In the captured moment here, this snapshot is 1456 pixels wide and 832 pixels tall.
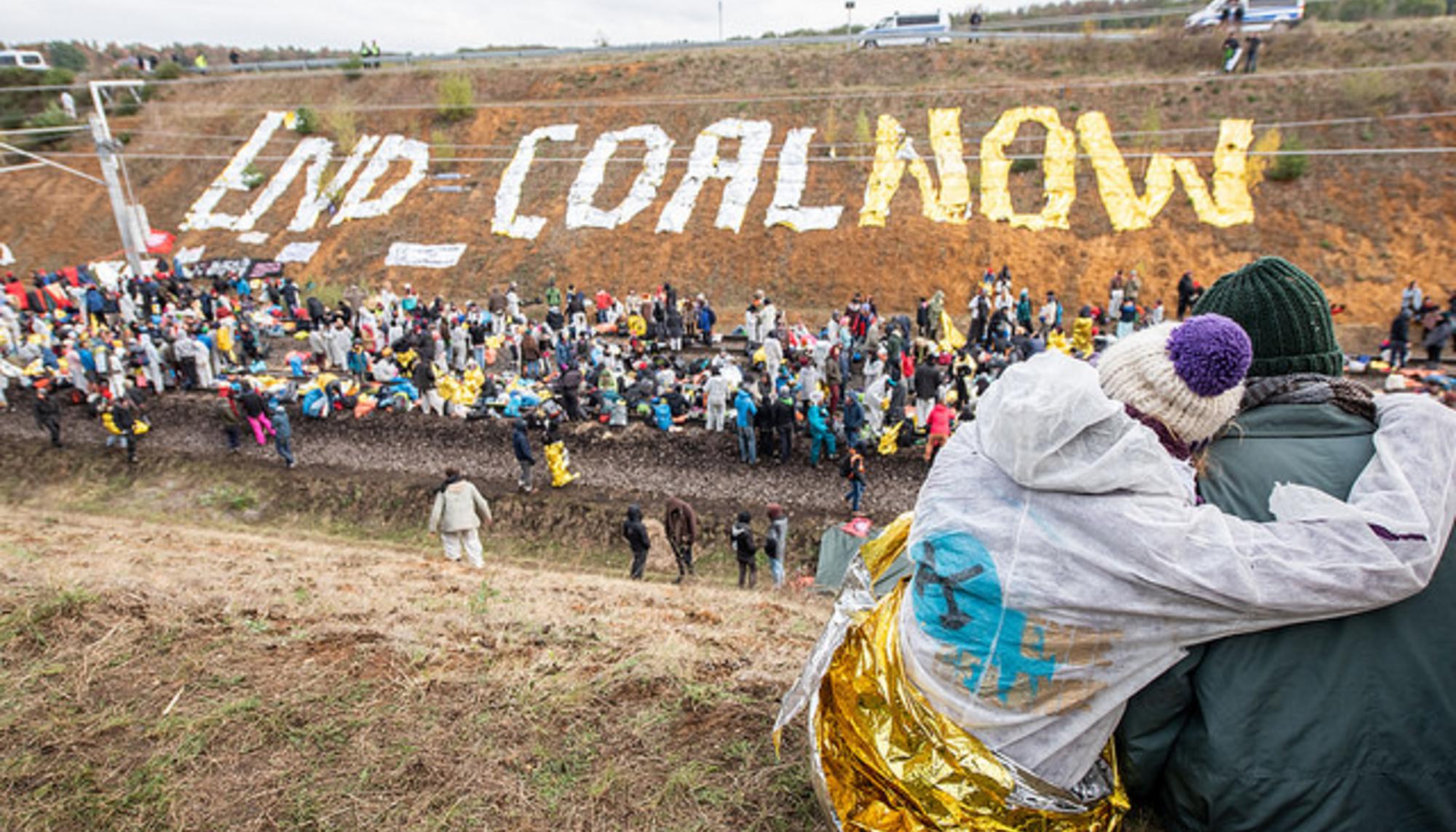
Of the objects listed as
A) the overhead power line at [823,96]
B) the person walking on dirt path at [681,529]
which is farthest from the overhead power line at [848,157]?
the person walking on dirt path at [681,529]

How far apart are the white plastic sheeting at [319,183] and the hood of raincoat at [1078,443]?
36.0m

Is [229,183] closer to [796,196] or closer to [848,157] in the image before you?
[796,196]

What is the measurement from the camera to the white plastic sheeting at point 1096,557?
73.9 inches

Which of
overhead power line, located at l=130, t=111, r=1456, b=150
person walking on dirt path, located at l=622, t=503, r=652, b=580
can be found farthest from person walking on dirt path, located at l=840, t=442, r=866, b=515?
overhead power line, located at l=130, t=111, r=1456, b=150

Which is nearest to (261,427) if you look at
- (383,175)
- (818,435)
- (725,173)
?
(818,435)

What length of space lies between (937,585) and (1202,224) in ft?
89.2

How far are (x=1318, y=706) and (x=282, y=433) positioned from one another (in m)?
16.9

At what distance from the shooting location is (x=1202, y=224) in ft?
79.2

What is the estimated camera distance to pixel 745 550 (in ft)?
35.8

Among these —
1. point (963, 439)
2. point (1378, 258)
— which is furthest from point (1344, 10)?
point (963, 439)

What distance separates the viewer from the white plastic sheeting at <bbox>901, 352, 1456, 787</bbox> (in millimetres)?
1876

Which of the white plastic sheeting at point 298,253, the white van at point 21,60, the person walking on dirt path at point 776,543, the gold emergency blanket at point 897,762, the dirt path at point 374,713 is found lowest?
the person walking on dirt path at point 776,543

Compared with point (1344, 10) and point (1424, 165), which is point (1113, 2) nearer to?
point (1344, 10)

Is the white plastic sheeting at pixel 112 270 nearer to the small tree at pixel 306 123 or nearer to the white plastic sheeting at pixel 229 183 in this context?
the white plastic sheeting at pixel 229 183
